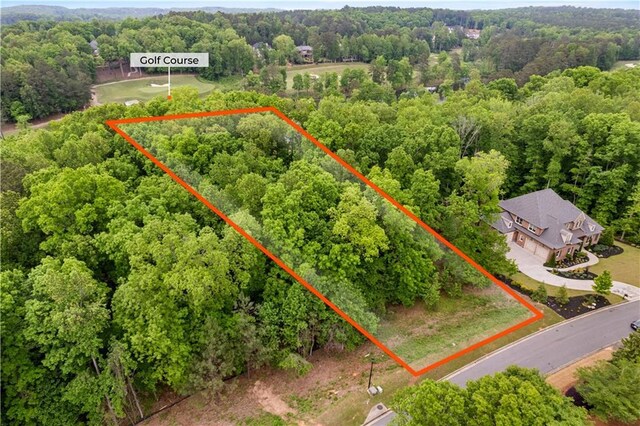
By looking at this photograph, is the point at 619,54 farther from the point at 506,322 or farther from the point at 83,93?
the point at 83,93

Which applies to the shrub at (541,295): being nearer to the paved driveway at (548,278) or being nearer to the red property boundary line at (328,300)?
the red property boundary line at (328,300)

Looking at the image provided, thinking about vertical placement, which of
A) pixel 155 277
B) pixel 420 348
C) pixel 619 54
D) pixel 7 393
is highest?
pixel 619 54

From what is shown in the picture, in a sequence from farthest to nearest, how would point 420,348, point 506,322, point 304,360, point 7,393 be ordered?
point 506,322, point 420,348, point 304,360, point 7,393

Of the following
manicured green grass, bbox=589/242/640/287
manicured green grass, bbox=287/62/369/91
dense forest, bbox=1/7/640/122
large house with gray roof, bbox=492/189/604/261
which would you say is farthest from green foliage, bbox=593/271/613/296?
manicured green grass, bbox=287/62/369/91

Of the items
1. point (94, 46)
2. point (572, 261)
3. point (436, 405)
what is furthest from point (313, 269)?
point (94, 46)

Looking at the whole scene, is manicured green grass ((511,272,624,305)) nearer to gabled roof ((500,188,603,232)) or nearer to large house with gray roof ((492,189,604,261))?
large house with gray roof ((492,189,604,261))

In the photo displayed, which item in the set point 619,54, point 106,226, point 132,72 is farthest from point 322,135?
point 619,54
